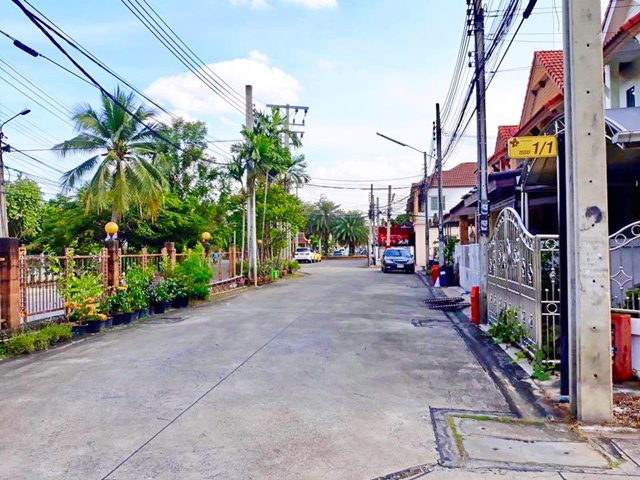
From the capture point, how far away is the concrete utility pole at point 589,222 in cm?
456

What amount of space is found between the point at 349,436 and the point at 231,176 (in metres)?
19.8

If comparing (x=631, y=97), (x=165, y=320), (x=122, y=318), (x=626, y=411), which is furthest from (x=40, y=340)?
(x=631, y=97)

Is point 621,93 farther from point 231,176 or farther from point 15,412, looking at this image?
point 231,176

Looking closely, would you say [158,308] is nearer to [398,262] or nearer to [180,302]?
[180,302]

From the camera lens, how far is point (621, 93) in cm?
1245

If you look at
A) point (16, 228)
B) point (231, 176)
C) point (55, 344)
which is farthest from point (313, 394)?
point (16, 228)

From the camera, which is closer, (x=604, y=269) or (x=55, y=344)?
(x=604, y=269)

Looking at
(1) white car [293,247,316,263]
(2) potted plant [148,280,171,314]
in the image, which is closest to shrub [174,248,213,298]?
(2) potted plant [148,280,171,314]

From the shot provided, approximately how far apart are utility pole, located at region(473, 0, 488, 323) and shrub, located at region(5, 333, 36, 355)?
862 centimetres

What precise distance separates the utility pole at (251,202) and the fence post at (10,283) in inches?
547

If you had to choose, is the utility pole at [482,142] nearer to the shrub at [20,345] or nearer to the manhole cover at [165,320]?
the manhole cover at [165,320]

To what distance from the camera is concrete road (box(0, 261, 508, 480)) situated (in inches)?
150

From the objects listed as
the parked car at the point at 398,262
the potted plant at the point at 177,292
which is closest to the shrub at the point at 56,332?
the potted plant at the point at 177,292

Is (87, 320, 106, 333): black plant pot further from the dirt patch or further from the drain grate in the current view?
the dirt patch
